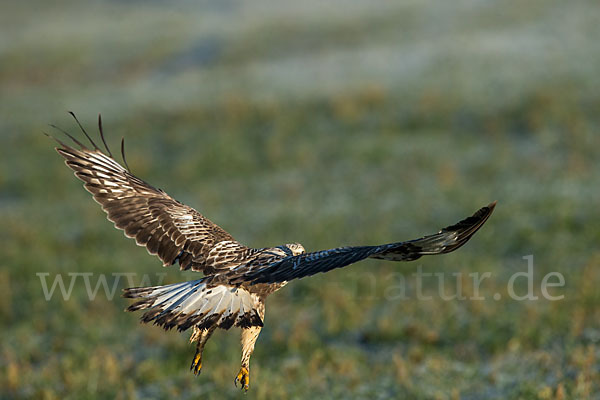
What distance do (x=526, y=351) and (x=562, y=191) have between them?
7.29m

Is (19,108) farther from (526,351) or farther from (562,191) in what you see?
(526,351)

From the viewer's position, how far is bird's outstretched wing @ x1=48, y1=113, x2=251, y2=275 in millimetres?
5641

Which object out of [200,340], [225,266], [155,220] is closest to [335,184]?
[155,220]

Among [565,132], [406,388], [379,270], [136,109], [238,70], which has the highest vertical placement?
[238,70]

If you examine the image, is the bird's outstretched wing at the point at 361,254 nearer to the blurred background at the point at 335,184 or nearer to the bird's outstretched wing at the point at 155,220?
the bird's outstretched wing at the point at 155,220

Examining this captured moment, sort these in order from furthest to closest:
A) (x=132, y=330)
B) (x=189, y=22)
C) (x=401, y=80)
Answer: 1. (x=189, y=22)
2. (x=401, y=80)
3. (x=132, y=330)

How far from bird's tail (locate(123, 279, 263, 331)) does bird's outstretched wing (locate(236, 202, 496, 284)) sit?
0.68ft

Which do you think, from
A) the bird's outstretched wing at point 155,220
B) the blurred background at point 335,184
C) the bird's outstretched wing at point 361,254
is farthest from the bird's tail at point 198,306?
the blurred background at point 335,184

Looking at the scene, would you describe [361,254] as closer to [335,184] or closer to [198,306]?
[198,306]

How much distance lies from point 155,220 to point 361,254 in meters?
2.63

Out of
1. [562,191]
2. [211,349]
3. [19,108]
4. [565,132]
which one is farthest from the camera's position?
[19,108]

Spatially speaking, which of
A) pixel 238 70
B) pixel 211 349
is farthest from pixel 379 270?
pixel 238 70

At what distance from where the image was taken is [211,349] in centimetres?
1002

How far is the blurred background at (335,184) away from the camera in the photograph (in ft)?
29.9
